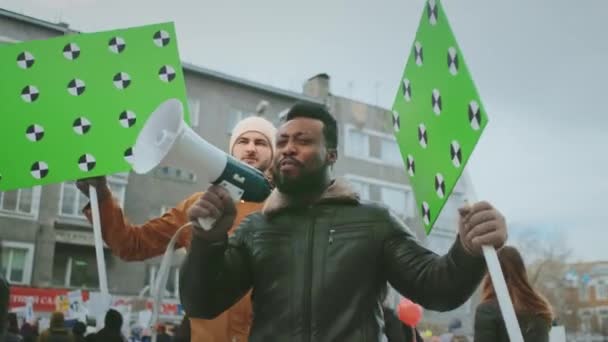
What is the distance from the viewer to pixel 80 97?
4355 millimetres

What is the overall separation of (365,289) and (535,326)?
2109mm

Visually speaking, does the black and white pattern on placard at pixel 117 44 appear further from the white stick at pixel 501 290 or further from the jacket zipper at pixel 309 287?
the white stick at pixel 501 290

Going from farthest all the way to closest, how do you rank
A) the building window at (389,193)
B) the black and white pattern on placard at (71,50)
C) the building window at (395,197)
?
the building window at (395,197) → the building window at (389,193) → the black and white pattern on placard at (71,50)

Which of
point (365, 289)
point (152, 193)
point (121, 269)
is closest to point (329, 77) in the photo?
point (152, 193)

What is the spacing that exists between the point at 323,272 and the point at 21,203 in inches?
1037

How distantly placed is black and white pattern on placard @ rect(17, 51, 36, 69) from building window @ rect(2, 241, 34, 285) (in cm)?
2264

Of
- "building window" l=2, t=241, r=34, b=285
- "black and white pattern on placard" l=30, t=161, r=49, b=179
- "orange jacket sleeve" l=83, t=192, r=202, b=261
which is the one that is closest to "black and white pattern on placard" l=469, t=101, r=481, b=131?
"orange jacket sleeve" l=83, t=192, r=202, b=261

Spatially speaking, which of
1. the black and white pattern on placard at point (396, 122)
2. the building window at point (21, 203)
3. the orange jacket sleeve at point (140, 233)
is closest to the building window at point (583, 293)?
the building window at point (21, 203)

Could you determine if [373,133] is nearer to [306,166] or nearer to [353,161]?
[353,161]

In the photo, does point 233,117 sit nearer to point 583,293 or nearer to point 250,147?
point 250,147

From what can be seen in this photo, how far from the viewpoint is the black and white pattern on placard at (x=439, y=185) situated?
255cm

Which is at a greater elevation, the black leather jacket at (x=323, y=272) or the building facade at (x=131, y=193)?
the building facade at (x=131, y=193)

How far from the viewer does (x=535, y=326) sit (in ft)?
13.0

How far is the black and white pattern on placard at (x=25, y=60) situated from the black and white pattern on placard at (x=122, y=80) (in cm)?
56
